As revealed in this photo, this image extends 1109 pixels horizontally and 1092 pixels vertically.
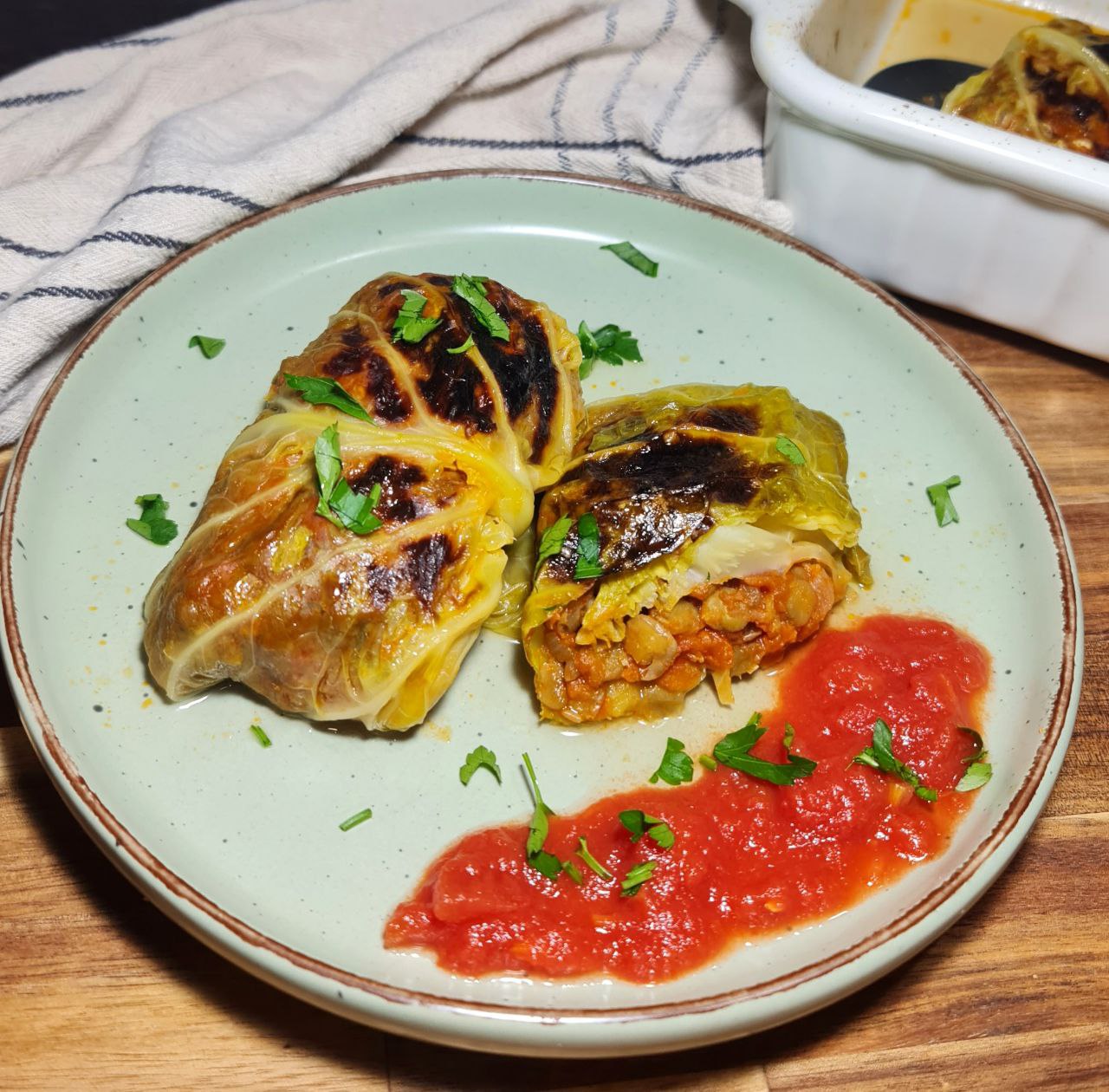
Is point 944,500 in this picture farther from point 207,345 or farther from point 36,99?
point 36,99

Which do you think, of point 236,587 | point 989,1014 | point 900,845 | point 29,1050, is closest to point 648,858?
point 900,845

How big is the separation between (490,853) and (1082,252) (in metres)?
3.13

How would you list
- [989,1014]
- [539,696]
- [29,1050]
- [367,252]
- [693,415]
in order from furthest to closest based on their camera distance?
[367,252] → [693,415] → [539,696] → [989,1014] → [29,1050]

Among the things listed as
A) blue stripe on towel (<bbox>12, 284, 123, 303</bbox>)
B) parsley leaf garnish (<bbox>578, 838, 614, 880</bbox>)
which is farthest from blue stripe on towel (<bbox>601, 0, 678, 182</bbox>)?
parsley leaf garnish (<bbox>578, 838, 614, 880</bbox>)

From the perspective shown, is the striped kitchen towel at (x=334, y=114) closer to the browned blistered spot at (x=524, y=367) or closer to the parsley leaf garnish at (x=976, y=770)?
the browned blistered spot at (x=524, y=367)

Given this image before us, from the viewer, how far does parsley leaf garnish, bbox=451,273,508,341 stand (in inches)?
154

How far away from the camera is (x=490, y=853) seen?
3.33 metres

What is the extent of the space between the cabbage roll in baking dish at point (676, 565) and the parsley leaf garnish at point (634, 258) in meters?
1.16

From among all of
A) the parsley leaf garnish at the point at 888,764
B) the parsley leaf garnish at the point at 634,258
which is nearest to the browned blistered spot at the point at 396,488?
the parsley leaf garnish at the point at 888,764

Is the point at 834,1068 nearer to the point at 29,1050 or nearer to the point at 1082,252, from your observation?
the point at 29,1050

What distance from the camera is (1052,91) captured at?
5.04 metres

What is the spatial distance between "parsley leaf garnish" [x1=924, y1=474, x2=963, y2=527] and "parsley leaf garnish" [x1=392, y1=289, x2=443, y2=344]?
1.83 m

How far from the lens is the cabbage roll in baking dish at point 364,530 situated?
3402 mm

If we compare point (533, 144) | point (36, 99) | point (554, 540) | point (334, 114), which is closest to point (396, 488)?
point (554, 540)
